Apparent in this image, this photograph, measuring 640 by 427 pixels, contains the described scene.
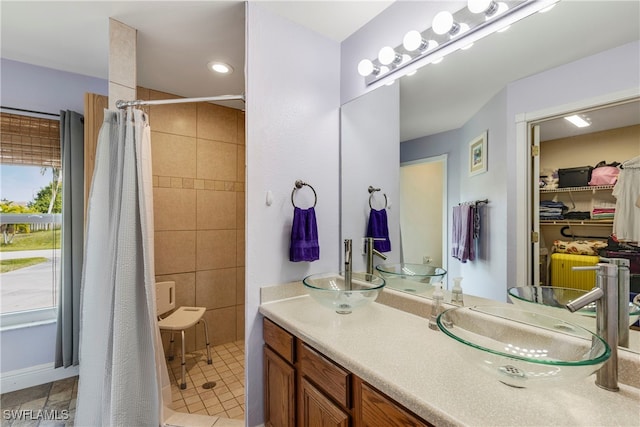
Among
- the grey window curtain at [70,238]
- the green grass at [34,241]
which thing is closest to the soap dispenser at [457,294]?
the grey window curtain at [70,238]

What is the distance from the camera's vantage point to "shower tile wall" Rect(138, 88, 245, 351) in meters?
2.59

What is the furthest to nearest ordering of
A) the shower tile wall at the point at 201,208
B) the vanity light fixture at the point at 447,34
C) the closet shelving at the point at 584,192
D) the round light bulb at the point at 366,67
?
the shower tile wall at the point at 201,208, the round light bulb at the point at 366,67, the vanity light fixture at the point at 447,34, the closet shelving at the point at 584,192

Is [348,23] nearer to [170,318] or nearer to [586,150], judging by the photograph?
[586,150]

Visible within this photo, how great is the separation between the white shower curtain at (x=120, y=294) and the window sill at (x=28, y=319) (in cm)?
113

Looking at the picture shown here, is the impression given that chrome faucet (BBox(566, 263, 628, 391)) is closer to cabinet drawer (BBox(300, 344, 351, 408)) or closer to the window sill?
cabinet drawer (BBox(300, 344, 351, 408))

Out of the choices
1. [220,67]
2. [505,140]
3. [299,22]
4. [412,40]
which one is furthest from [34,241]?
[505,140]

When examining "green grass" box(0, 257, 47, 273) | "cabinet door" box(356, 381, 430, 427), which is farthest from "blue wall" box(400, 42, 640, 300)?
"green grass" box(0, 257, 47, 273)

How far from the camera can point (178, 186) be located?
265cm

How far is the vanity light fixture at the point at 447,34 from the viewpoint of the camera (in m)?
1.15

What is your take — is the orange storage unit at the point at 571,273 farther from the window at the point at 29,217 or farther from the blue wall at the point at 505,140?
the window at the point at 29,217

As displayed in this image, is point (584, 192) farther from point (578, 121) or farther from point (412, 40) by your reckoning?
point (412, 40)

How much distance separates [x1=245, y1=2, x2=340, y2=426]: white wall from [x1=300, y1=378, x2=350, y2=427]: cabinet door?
45 centimetres

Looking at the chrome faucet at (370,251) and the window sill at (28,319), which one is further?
the window sill at (28,319)

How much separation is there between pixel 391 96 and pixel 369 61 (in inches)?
9.3
